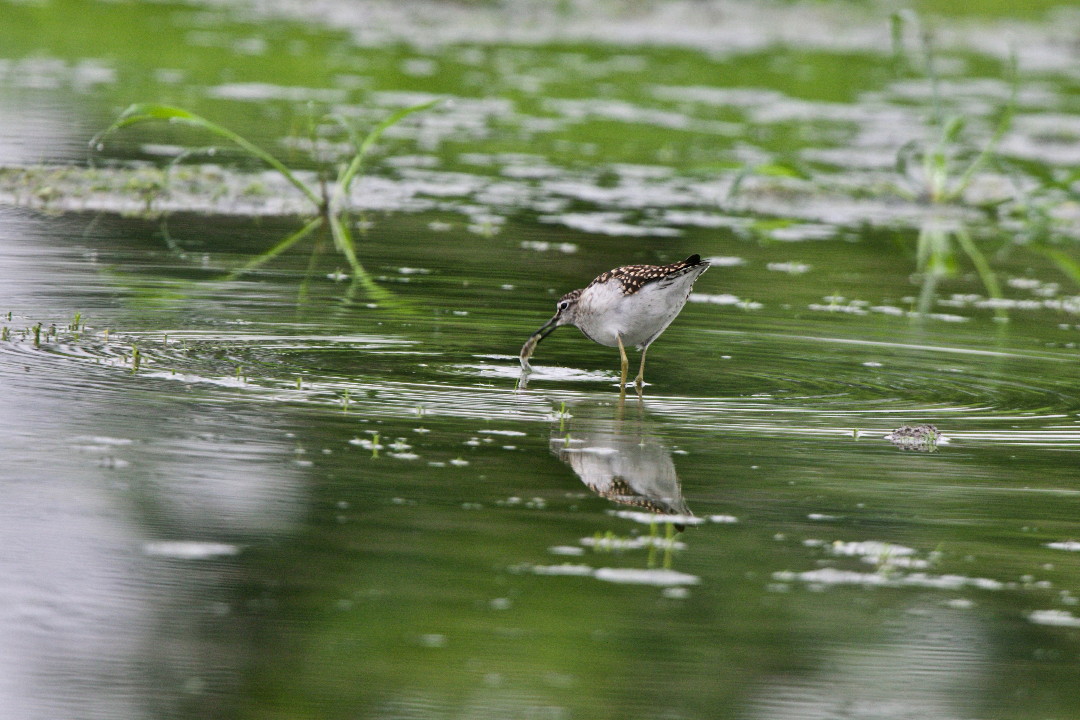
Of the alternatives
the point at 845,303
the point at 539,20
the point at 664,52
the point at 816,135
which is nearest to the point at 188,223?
the point at 845,303

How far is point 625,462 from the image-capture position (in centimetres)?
796

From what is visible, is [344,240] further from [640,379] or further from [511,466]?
[511,466]

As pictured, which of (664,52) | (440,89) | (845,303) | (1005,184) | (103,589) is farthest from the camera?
(664,52)

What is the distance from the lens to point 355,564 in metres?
6.34

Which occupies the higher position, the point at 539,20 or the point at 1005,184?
the point at 539,20

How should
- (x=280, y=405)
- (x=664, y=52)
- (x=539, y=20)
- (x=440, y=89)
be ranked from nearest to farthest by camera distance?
1. (x=280, y=405)
2. (x=440, y=89)
3. (x=664, y=52)
4. (x=539, y=20)

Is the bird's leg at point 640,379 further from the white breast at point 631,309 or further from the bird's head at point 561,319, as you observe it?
the bird's head at point 561,319

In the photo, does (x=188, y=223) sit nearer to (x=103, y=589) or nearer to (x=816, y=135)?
(x=103, y=589)

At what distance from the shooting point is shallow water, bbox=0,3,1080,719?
221 inches

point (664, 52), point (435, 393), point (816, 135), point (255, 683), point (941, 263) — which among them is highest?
point (664, 52)

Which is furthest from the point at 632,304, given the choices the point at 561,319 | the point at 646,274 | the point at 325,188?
the point at 325,188

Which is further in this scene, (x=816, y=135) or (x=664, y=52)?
(x=664, y=52)

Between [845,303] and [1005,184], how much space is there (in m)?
9.26

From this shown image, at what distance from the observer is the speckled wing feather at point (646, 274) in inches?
365
